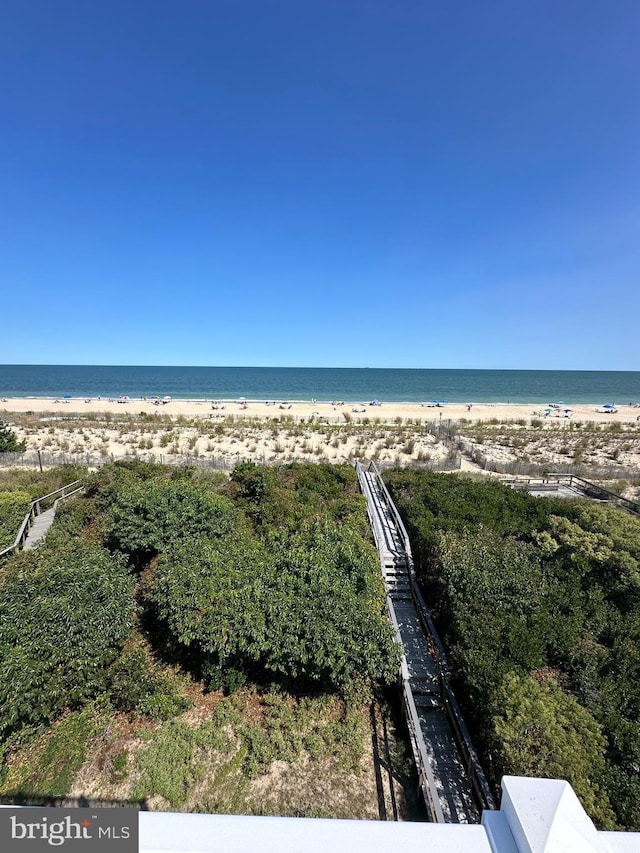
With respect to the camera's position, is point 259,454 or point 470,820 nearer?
point 470,820

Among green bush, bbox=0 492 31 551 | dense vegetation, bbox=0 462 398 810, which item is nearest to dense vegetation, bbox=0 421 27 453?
green bush, bbox=0 492 31 551

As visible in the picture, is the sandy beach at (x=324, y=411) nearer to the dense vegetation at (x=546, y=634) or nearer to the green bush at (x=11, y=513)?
the green bush at (x=11, y=513)

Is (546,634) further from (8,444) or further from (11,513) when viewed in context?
(8,444)

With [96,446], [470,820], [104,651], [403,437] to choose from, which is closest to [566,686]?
[470,820]

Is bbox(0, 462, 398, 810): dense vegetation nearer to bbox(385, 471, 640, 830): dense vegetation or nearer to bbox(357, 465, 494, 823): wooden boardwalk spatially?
bbox(357, 465, 494, 823): wooden boardwalk

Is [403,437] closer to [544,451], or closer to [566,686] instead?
[544,451]

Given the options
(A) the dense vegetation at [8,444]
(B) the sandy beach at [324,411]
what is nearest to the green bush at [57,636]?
(A) the dense vegetation at [8,444]

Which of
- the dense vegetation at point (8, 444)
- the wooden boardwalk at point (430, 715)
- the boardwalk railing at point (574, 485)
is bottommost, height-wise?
the wooden boardwalk at point (430, 715)
